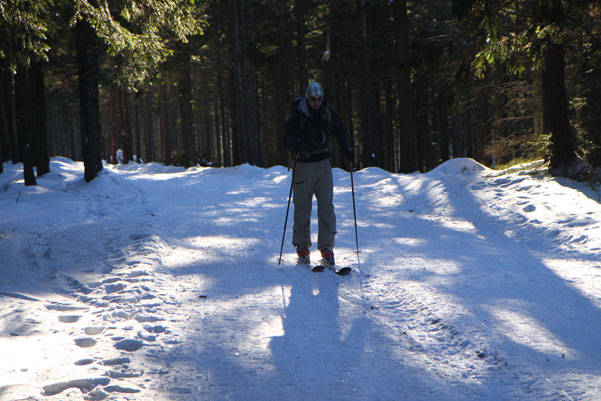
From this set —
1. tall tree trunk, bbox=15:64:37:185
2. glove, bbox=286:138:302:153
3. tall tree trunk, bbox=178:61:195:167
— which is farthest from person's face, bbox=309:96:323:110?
tall tree trunk, bbox=178:61:195:167

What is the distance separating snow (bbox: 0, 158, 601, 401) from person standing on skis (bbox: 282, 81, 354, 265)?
1.72 feet

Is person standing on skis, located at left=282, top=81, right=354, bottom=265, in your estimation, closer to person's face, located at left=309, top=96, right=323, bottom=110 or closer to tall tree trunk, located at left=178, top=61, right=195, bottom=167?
person's face, located at left=309, top=96, right=323, bottom=110

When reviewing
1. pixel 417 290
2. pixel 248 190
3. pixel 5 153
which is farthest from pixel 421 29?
pixel 417 290

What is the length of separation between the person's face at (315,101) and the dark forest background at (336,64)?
2357 millimetres

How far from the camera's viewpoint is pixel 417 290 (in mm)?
4914

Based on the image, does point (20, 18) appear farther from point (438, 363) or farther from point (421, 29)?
point (421, 29)

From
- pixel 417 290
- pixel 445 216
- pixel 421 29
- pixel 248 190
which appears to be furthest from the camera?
pixel 421 29

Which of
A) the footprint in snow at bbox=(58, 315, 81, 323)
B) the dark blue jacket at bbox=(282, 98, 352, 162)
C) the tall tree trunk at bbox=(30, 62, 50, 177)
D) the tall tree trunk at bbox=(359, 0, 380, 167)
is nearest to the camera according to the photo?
the footprint in snow at bbox=(58, 315, 81, 323)

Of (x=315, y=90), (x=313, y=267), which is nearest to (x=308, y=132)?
(x=315, y=90)

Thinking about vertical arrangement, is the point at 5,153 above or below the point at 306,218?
above

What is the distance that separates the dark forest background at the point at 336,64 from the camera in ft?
24.9

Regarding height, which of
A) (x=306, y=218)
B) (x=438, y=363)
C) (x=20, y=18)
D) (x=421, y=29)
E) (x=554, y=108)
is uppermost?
(x=421, y=29)

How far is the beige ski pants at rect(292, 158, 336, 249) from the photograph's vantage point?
6.07 metres

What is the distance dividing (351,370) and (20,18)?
655cm
